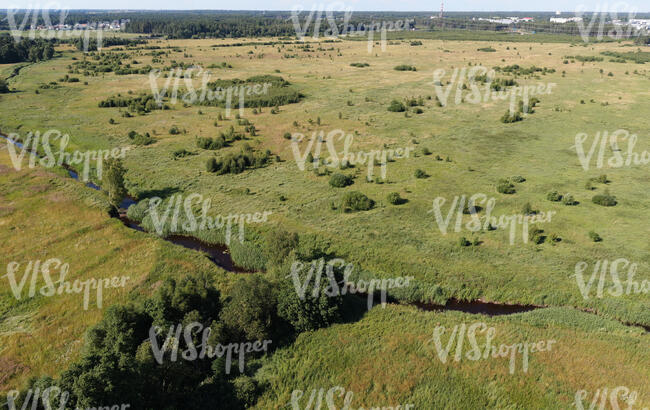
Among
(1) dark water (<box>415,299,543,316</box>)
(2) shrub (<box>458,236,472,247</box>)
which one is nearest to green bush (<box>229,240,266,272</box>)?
(1) dark water (<box>415,299,543,316</box>)

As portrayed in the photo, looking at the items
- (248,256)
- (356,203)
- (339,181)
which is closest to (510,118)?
(339,181)

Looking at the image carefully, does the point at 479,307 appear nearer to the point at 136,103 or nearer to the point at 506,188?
the point at 506,188

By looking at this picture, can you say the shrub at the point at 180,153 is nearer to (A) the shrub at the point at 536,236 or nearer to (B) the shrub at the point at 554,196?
(A) the shrub at the point at 536,236

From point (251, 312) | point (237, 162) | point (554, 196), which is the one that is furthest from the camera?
point (237, 162)

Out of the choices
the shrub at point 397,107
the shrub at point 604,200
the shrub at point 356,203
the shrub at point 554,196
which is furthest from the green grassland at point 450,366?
the shrub at point 397,107

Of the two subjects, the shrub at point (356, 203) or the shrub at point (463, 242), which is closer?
the shrub at point (463, 242)

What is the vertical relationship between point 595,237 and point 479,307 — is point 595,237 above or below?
above
